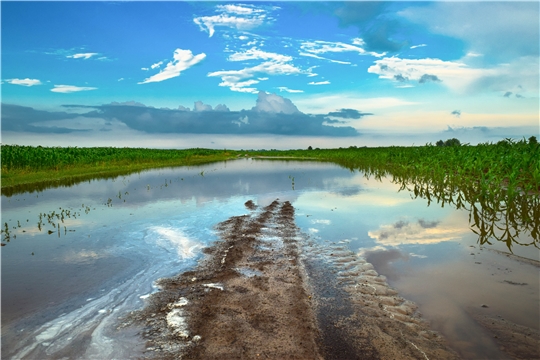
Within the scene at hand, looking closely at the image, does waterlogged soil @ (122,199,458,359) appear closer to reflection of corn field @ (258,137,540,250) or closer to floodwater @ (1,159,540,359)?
floodwater @ (1,159,540,359)

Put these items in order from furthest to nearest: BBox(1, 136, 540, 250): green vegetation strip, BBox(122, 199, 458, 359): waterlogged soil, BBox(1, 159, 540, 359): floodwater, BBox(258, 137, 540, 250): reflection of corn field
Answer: BBox(1, 136, 540, 250): green vegetation strip < BBox(258, 137, 540, 250): reflection of corn field < BBox(1, 159, 540, 359): floodwater < BBox(122, 199, 458, 359): waterlogged soil

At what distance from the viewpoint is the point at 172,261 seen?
20.7 feet

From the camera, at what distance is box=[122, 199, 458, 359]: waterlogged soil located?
3.47 meters

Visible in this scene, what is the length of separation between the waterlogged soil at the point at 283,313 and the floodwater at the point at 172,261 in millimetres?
274

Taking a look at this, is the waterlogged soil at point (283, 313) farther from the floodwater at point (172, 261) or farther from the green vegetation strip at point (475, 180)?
the green vegetation strip at point (475, 180)

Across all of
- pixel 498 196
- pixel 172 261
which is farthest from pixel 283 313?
pixel 498 196

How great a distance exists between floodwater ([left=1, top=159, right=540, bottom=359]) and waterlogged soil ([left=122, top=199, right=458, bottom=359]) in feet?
0.90

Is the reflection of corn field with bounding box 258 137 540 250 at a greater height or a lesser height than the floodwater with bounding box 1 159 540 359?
greater

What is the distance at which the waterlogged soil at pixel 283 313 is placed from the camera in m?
3.47

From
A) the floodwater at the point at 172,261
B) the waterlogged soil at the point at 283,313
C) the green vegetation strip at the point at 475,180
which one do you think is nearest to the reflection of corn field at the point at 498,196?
the green vegetation strip at the point at 475,180

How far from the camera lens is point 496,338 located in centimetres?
371

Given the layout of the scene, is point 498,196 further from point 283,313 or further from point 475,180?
point 283,313

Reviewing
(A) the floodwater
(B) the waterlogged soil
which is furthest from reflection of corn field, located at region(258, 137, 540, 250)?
(B) the waterlogged soil

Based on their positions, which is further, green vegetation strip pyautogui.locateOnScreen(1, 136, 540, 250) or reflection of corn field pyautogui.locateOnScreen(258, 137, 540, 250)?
green vegetation strip pyautogui.locateOnScreen(1, 136, 540, 250)
